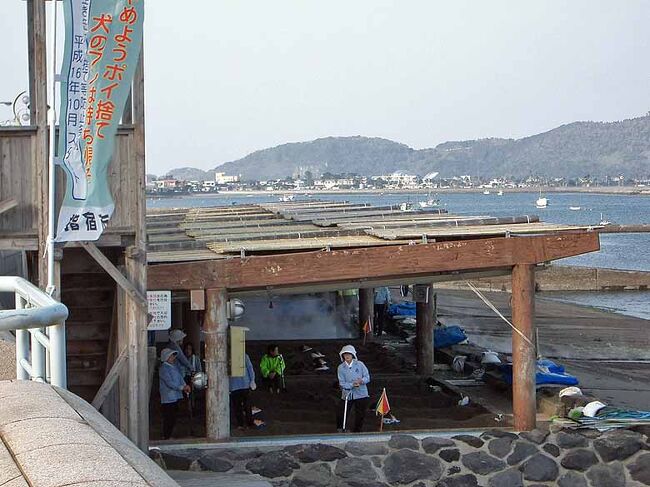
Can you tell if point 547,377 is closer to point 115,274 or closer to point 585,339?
point 115,274

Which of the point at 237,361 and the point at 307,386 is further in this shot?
the point at 307,386

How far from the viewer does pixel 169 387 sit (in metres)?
12.5

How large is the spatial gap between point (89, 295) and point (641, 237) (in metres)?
108

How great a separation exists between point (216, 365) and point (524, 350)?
12.4 feet

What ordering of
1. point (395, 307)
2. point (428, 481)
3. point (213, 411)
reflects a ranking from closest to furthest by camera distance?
point (428, 481) < point (213, 411) < point (395, 307)

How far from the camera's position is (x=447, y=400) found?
1575 centimetres

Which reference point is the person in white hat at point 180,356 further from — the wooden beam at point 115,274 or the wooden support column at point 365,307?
the wooden support column at point 365,307

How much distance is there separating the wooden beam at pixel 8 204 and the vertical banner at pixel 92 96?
0.64 meters

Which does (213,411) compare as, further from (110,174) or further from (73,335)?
(110,174)

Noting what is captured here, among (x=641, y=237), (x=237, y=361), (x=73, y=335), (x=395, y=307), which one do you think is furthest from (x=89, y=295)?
(x=641, y=237)

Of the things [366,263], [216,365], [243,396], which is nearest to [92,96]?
[216,365]

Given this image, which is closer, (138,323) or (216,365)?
(138,323)

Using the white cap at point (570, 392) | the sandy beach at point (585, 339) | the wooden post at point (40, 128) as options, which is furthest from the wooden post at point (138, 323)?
the sandy beach at point (585, 339)

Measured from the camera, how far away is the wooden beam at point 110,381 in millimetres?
9703
